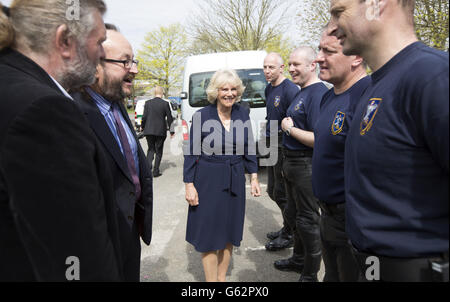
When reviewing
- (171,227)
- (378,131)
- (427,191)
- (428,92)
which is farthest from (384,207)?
(171,227)

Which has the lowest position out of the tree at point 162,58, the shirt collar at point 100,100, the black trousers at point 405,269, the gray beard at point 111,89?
the black trousers at point 405,269

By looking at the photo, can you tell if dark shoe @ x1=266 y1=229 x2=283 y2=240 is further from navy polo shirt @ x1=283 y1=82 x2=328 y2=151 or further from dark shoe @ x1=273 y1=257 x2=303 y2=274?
navy polo shirt @ x1=283 y1=82 x2=328 y2=151

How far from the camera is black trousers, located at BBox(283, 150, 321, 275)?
2641 millimetres

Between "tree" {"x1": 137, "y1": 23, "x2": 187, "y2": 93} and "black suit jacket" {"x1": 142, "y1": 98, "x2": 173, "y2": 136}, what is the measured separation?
29.5 meters

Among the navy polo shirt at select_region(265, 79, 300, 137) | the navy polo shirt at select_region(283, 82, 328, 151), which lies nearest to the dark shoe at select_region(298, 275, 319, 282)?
the navy polo shirt at select_region(283, 82, 328, 151)

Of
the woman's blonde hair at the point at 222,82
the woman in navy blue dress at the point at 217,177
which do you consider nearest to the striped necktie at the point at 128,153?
the woman in navy blue dress at the point at 217,177

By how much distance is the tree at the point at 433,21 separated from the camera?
7422mm

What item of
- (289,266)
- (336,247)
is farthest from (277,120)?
(336,247)

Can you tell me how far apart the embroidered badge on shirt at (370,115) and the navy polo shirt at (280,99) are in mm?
2488

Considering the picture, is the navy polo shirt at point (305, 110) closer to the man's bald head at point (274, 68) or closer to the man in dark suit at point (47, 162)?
the man's bald head at point (274, 68)

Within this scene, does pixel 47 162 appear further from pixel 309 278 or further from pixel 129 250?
pixel 309 278

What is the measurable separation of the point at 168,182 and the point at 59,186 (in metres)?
5.68

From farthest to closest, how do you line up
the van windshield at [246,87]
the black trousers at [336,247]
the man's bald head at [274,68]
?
the van windshield at [246,87] → the man's bald head at [274,68] → the black trousers at [336,247]

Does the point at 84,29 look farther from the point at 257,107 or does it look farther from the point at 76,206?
the point at 257,107
